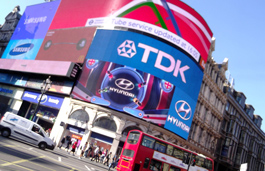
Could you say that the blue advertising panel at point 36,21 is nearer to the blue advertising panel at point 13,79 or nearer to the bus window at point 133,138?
the blue advertising panel at point 13,79

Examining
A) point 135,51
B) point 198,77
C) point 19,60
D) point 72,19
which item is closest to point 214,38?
point 198,77

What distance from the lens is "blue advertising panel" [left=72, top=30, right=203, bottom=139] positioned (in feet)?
115

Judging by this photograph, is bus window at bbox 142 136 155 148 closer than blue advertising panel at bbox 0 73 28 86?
Yes

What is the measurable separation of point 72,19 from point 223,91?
34.7 meters

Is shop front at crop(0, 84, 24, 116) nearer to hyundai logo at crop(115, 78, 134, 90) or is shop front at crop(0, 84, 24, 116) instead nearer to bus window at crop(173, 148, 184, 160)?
hyundai logo at crop(115, 78, 134, 90)

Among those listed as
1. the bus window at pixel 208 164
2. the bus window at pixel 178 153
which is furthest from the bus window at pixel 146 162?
the bus window at pixel 208 164

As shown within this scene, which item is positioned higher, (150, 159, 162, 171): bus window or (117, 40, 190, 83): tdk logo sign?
(117, 40, 190, 83): tdk logo sign

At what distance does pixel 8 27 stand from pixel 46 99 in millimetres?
30696

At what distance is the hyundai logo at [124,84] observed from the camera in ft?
116

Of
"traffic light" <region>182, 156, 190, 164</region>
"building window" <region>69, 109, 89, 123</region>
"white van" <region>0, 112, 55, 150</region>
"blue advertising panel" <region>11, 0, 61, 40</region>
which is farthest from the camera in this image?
"blue advertising panel" <region>11, 0, 61, 40</region>

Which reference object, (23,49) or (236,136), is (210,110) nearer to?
(236,136)

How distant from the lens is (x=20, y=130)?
70.1 feet

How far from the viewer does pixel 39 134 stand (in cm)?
2203

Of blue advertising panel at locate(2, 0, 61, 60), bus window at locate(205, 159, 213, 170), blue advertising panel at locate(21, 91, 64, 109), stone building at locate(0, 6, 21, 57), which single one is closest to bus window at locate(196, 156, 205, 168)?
bus window at locate(205, 159, 213, 170)
